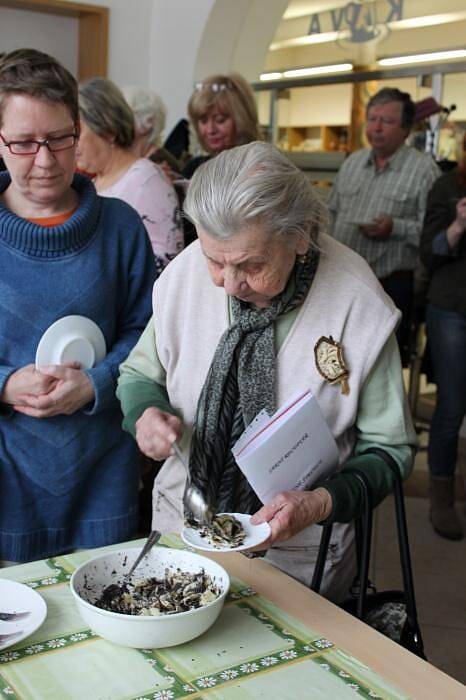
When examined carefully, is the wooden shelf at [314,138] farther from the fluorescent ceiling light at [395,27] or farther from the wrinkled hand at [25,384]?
the wrinkled hand at [25,384]

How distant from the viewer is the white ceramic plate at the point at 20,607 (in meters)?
1.19

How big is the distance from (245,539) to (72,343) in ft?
2.13

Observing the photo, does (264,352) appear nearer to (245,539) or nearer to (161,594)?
(245,539)

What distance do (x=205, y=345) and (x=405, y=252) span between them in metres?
2.52

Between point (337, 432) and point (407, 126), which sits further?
point (407, 126)

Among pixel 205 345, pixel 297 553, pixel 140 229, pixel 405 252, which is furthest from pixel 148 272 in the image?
pixel 405 252

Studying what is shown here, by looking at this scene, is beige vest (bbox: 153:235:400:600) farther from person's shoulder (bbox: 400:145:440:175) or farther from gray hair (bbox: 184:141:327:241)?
person's shoulder (bbox: 400:145:440:175)

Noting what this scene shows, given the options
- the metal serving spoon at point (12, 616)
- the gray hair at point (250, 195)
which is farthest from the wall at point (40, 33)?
the metal serving spoon at point (12, 616)

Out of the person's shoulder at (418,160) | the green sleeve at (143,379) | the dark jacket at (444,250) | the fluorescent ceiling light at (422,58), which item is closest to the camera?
the green sleeve at (143,379)

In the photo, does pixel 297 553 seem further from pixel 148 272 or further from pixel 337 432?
pixel 148 272

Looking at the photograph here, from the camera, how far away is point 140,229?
194 cm

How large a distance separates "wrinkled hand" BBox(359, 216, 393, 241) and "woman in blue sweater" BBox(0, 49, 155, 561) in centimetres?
209

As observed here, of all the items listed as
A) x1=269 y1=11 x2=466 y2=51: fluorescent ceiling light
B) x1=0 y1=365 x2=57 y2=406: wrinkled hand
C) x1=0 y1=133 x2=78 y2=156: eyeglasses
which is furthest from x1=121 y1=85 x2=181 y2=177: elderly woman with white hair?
x1=269 y1=11 x2=466 y2=51: fluorescent ceiling light

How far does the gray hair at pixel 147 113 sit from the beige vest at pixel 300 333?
177cm
